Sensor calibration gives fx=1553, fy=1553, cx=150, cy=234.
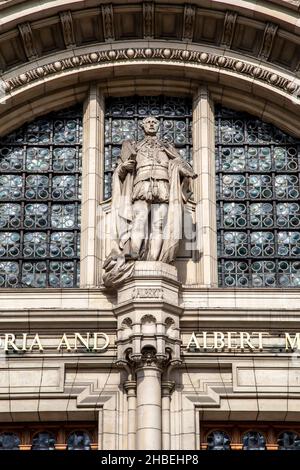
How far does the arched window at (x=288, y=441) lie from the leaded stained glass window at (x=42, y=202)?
4.62 meters

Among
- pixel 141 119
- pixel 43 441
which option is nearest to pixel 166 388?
pixel 43 441

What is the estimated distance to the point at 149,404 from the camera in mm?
24328

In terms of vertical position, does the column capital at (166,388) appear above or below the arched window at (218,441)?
above

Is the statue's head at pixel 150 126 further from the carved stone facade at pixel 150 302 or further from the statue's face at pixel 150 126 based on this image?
the carved stone facade at pixel 150 302

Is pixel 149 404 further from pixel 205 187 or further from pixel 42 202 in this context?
pixel 42 202

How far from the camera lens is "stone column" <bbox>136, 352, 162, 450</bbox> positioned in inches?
947

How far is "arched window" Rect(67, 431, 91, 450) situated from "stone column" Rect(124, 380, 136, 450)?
0.93m

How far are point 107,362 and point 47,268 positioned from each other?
2762mm

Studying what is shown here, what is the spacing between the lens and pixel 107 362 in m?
25.2

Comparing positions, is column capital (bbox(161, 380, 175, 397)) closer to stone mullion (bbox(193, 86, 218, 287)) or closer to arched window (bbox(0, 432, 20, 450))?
stone mullion (bbox(193, 86, 218, 287))

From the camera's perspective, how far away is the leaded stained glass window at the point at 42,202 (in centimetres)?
2733

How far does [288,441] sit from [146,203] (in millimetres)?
4662

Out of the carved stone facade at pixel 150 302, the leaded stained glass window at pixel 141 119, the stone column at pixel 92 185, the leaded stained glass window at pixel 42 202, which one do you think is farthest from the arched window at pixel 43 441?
the leaded stained glass window at pixel 141 119
